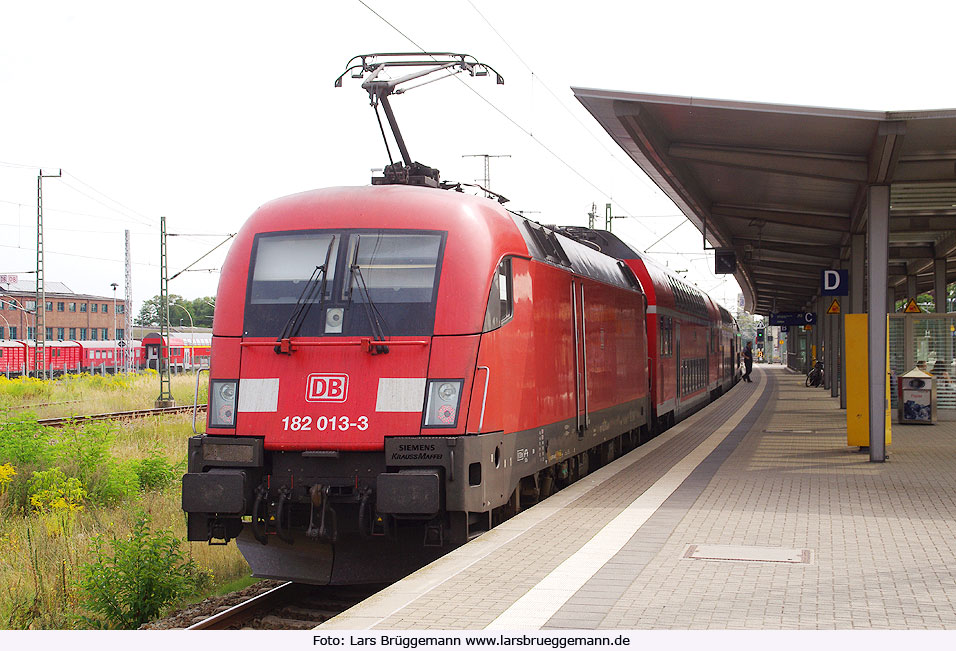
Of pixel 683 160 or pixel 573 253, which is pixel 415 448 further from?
pixel 683 160

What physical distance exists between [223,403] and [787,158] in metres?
9.24

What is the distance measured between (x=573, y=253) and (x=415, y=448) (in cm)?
479

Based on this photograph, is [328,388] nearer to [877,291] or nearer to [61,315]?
[877,291]

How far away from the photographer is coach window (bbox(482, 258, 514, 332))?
8.45 m

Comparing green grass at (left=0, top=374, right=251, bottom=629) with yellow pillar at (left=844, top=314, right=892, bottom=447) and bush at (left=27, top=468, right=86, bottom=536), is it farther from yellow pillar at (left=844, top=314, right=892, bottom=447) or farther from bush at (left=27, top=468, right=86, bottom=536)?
yellow pillar at (left=844, top=314, right=892, bottom=447)

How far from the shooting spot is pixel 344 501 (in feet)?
26.1

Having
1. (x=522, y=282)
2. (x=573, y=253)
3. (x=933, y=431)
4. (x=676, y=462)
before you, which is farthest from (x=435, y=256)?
(x=933, y=431)

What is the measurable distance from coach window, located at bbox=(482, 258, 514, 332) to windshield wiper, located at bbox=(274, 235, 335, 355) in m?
1.39

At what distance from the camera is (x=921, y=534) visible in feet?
28.4

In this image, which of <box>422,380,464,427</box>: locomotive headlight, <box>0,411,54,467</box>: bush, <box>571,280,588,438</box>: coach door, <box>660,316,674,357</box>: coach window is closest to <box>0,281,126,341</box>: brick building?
<box>0,411,54,467</box>: bush

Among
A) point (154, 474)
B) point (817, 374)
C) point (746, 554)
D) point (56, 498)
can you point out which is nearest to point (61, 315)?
point (817, 374)

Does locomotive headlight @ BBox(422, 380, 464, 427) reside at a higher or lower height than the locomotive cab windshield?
lower

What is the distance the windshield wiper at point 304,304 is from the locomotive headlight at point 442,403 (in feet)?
4.04

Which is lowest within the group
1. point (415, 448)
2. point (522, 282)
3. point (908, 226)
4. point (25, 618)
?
point (25, 618)
